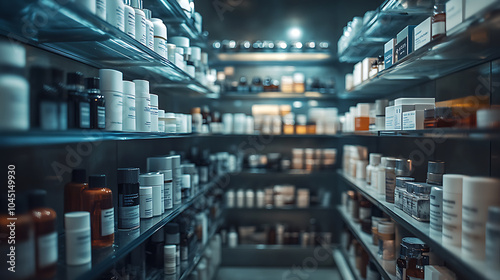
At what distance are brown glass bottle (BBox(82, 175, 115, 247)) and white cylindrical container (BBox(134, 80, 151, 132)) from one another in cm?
37

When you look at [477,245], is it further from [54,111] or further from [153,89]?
[153,89]

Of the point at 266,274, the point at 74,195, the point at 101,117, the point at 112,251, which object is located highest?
the point at 101,117

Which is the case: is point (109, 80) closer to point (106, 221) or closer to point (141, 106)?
point (141, 106)

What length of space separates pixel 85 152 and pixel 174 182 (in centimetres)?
60

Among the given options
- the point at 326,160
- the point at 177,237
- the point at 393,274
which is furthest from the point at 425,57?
the point at 326,160

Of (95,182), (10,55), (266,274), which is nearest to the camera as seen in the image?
(10,55)

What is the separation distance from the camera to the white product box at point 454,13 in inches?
52.7

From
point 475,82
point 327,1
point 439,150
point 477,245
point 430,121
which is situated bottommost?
point 477,245

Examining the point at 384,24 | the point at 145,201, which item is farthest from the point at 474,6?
the point at 145,201

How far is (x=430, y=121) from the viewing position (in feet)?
5.46

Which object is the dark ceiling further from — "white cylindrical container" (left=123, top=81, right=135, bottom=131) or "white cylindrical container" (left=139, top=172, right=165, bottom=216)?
"white cylindrical container" (left=123, top=81, right=135, bottom=131)

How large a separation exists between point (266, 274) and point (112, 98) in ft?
10.2

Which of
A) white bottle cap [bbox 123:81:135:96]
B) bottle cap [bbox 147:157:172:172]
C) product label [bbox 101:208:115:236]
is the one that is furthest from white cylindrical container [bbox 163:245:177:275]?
white bottle cap [bbox 123:81:135:96]

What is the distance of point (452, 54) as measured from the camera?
1668 mm
